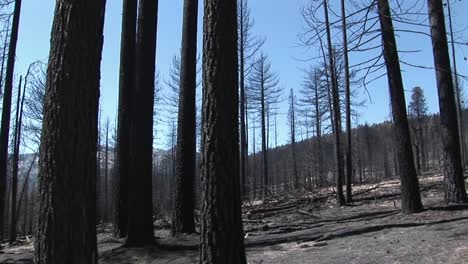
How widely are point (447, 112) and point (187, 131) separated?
6130 millimetres

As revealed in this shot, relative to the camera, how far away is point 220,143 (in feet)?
16.8

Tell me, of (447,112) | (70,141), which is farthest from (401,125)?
(70,141)

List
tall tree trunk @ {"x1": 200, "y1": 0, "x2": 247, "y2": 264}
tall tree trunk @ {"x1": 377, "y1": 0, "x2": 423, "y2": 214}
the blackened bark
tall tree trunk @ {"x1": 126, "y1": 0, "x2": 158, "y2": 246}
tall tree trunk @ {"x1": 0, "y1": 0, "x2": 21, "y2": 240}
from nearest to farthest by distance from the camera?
tall tree trunk @ {"x1": 200, "y1": 0, "x2": 247, "y2": 264}, tall tree trunk @ {"x1": 126, "y1": 0, "x2": 158, "y2": 246}, tall tree trunk @ {"x1": 377, "y1": 0, "x2": 423, "y2": 214}, the blackened bark, tall tree trunk @ {"x1": 0, "y1": 0, "x2": 21, "y2": 240}

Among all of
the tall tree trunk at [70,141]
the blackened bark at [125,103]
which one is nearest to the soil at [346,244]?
the blackened bark at [125,103]

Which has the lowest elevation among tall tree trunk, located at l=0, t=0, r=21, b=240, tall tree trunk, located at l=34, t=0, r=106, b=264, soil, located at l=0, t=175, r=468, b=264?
soil, located at l=0, t=175, r=468, b=264

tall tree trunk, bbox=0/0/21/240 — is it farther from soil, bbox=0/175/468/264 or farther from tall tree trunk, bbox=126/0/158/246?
tall tree trunk, bbox=126/0/158/246

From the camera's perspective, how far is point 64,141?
3.86 meters

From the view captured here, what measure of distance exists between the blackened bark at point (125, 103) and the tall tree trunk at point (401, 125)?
5973mm

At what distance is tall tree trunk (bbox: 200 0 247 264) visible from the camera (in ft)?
16.6

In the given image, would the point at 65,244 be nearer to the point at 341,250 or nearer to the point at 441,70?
the point at 341,250

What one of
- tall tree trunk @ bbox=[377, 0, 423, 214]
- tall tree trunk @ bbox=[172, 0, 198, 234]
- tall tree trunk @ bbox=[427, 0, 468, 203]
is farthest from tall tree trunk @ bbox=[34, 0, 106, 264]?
tall tree trunk @ bbox=[427, 0, 468, 203]

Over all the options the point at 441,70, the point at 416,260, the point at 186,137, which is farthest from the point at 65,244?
the point at 441,70

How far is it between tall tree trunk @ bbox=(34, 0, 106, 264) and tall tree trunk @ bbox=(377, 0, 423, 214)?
26.4 ft

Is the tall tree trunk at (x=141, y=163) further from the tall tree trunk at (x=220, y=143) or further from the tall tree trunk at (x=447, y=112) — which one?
the tall tree trunk at (x=447, y=112)
